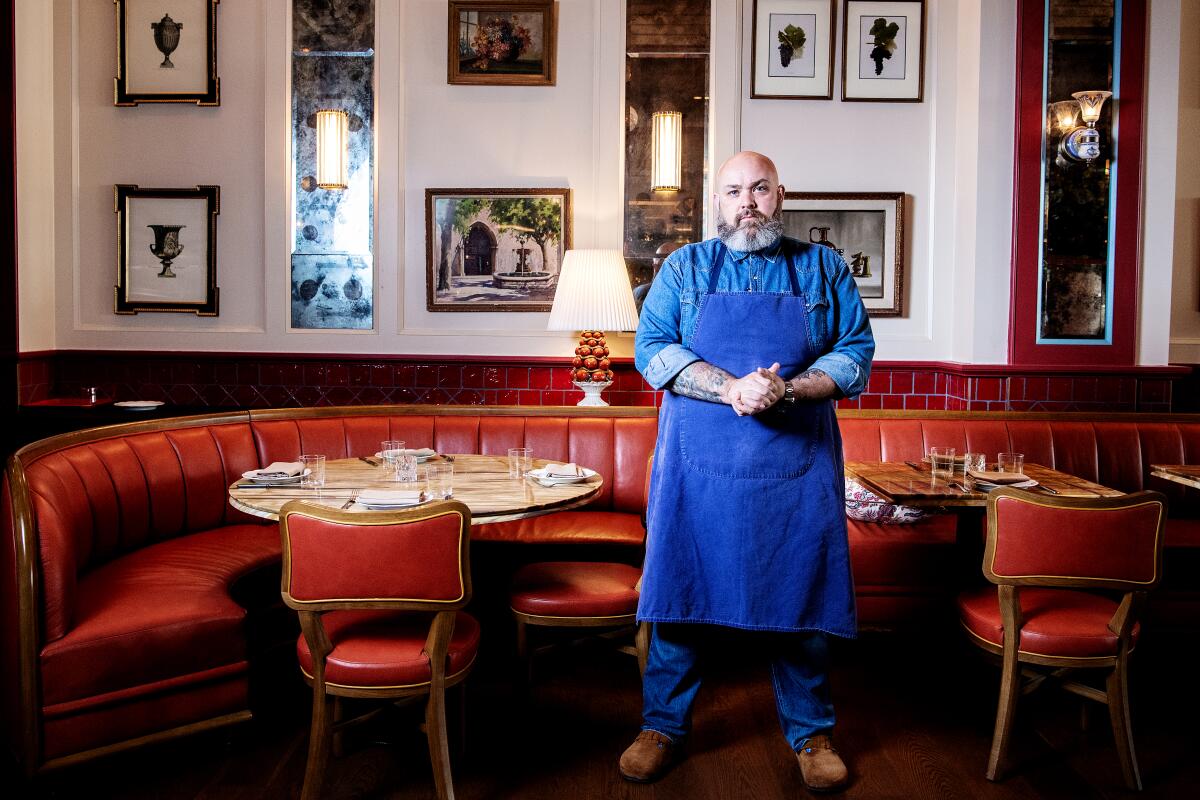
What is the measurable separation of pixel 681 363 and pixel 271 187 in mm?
3512

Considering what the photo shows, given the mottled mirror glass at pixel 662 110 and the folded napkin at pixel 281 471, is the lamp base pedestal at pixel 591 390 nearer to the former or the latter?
the mottled mirror glass at pixel 662 110

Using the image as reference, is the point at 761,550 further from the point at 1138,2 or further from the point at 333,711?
the point at 1138,2

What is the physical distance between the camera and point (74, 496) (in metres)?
3.11

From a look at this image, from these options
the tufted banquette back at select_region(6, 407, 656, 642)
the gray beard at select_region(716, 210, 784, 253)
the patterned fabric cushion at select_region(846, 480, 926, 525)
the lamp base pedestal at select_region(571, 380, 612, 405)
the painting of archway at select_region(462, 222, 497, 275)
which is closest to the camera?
the gray beard at select_region(716, 210, 784, 253)

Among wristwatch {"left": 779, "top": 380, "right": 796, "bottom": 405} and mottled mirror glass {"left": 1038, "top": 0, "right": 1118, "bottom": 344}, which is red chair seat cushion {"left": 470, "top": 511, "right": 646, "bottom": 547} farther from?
mottled mirror glass {"left": 1038, "top": 0, "right": 1118, "bottom": 344}

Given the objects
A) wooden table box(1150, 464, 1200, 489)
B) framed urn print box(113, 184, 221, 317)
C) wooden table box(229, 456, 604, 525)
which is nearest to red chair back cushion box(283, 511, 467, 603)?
wooden table box(229, 456, 604, 525)

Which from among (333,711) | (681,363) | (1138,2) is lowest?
(333,711)

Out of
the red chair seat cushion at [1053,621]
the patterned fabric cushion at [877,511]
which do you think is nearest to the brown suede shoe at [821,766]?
the red chair seat cushion at [1053,621]

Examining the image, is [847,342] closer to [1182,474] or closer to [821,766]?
[821,766]

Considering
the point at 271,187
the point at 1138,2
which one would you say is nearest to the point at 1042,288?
the point at 1138,2

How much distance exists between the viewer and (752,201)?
2.62 meters

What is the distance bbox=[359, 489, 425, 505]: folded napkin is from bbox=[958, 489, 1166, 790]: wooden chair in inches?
69.3

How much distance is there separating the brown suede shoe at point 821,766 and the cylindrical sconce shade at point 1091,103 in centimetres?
356

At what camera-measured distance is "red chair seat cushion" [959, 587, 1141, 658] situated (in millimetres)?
2688
